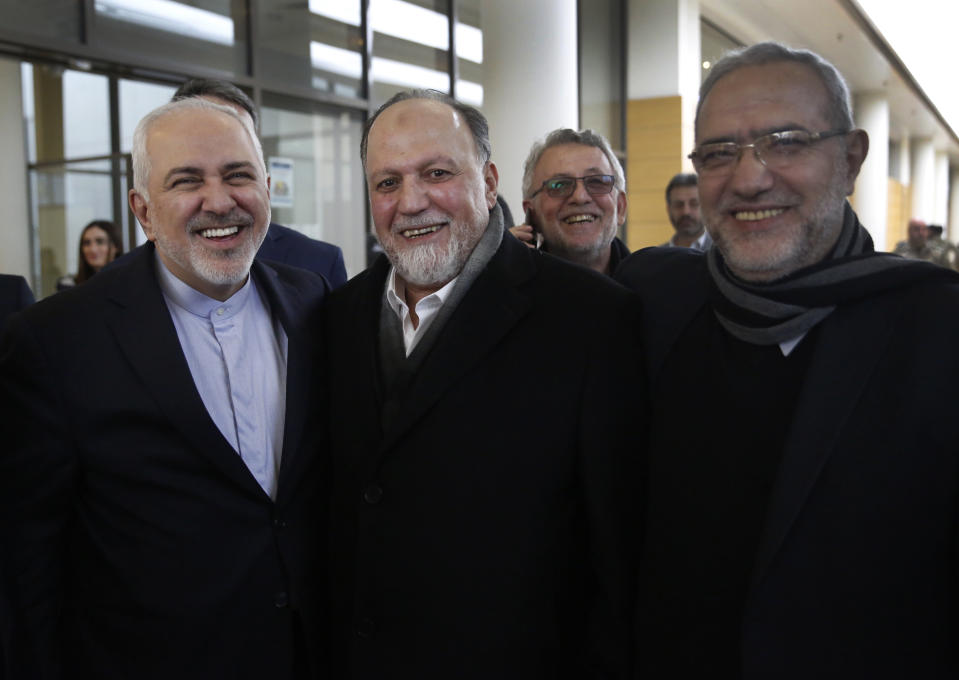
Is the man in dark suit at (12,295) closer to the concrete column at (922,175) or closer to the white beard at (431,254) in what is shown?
the white beard at (431,254)

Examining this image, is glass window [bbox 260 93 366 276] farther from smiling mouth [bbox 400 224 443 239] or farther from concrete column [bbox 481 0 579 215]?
smiling mouth [bbox 400 224 443 239]

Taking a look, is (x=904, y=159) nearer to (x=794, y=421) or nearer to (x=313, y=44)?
(x=313, y=44)

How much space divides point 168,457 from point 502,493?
75 cm

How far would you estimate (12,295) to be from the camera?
1.87 metres

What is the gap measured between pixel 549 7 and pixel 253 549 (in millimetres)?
6018

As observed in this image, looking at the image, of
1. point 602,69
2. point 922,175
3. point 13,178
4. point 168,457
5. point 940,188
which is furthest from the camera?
point 940,188

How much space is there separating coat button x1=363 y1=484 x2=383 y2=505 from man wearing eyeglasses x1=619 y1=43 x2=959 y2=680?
60cm

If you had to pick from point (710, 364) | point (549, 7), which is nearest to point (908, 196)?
point (549, 7)

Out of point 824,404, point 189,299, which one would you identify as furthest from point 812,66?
point 189,299

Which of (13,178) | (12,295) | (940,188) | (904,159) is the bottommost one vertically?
(12,295)

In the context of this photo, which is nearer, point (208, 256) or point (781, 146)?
point (781, 146)

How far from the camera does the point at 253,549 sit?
1761mm

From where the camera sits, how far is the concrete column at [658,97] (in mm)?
9789

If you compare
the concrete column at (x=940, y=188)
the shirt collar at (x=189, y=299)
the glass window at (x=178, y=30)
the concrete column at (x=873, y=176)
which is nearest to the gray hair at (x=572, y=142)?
the shirt collar at (x=189, y=299)
